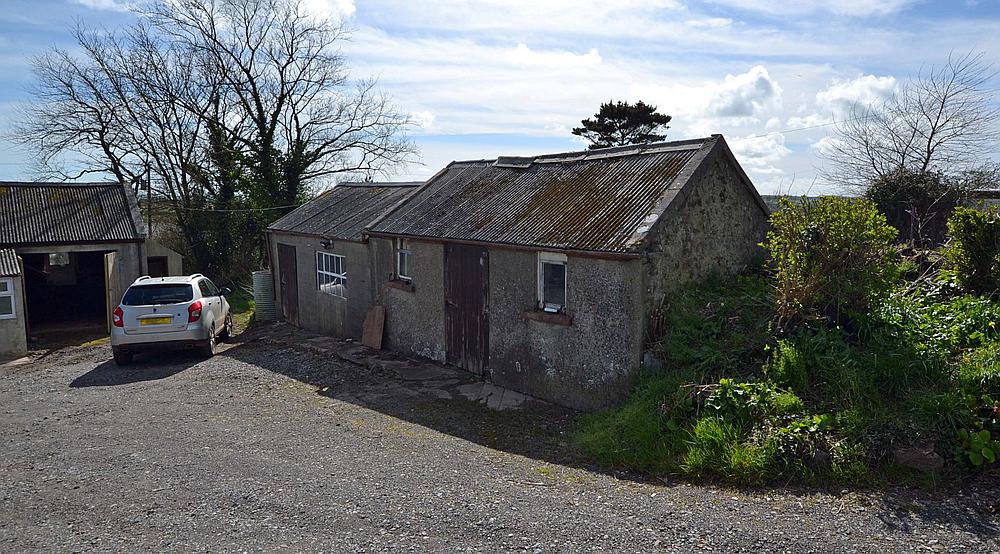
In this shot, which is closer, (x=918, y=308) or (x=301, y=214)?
(x=918, y=308)

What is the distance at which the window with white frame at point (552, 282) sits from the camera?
9750mm

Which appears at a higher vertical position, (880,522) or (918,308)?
(918,308)

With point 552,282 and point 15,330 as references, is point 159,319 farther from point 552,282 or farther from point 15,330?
point 552,282

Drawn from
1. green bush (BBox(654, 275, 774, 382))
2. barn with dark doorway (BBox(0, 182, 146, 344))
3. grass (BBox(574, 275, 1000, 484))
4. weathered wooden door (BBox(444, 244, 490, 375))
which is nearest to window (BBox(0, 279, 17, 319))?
barn with dark doorway (BBox(0, 182, 146, 344))

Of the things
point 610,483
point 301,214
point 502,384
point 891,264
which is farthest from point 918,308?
point 301,214

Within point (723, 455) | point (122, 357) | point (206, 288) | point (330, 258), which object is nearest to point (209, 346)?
point (122, 357)

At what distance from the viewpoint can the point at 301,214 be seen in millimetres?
18438

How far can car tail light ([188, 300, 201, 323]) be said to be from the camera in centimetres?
1323

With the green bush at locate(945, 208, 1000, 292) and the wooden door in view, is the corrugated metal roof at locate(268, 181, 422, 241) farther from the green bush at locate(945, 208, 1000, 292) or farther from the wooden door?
the green bush at locate(945, 208, 1000, 292)

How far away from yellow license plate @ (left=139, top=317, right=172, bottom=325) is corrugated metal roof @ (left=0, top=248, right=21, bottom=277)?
14.3 feet

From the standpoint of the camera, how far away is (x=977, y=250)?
8.59m

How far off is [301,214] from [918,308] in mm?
14805

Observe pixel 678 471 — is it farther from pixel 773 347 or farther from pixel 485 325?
pixel 485 325

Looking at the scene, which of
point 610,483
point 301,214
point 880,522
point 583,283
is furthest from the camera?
point 301,214
